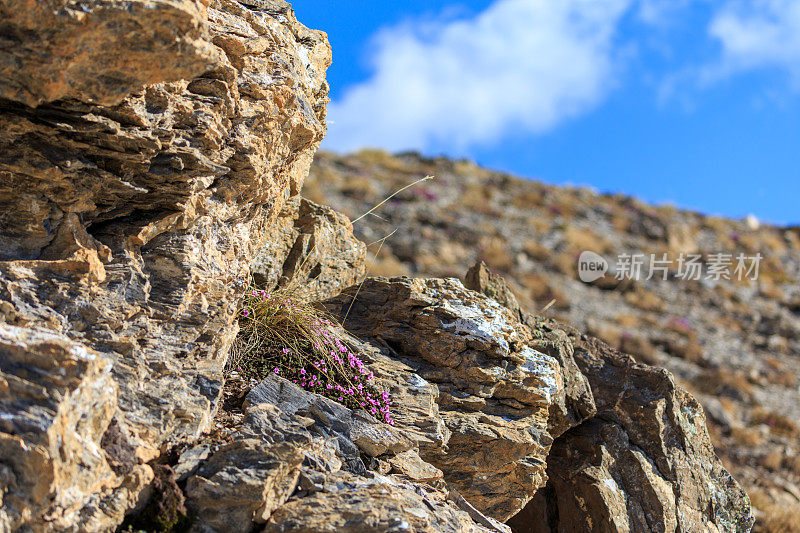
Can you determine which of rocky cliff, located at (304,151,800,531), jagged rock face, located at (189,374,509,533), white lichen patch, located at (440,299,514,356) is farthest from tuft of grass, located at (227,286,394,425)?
rocky cliff, located at (304,151,800,531)

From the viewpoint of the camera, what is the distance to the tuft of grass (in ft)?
15.6

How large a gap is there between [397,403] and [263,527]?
5.37 feet

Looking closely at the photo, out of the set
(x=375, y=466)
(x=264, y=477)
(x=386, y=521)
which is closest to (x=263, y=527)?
(x=264, y=477)

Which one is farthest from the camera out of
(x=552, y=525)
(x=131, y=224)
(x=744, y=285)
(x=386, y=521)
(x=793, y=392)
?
(x=744, y=285)

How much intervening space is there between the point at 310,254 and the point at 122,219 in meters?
2.11

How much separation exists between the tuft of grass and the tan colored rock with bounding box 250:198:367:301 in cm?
45

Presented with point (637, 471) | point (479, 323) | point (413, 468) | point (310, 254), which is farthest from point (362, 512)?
point (637, 471)

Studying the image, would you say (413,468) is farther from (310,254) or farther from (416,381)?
(310,254)

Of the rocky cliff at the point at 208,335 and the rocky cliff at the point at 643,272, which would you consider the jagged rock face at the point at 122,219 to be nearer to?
the rocky cliff at the point at 208,335

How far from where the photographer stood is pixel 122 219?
4105 mm

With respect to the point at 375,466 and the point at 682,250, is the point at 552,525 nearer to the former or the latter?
the point at 375,466

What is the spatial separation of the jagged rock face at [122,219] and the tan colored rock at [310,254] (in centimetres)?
86

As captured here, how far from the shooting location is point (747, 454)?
555 inches

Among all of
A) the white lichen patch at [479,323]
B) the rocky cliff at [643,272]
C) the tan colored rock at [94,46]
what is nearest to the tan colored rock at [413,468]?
the white lichen patch at [479,323]
